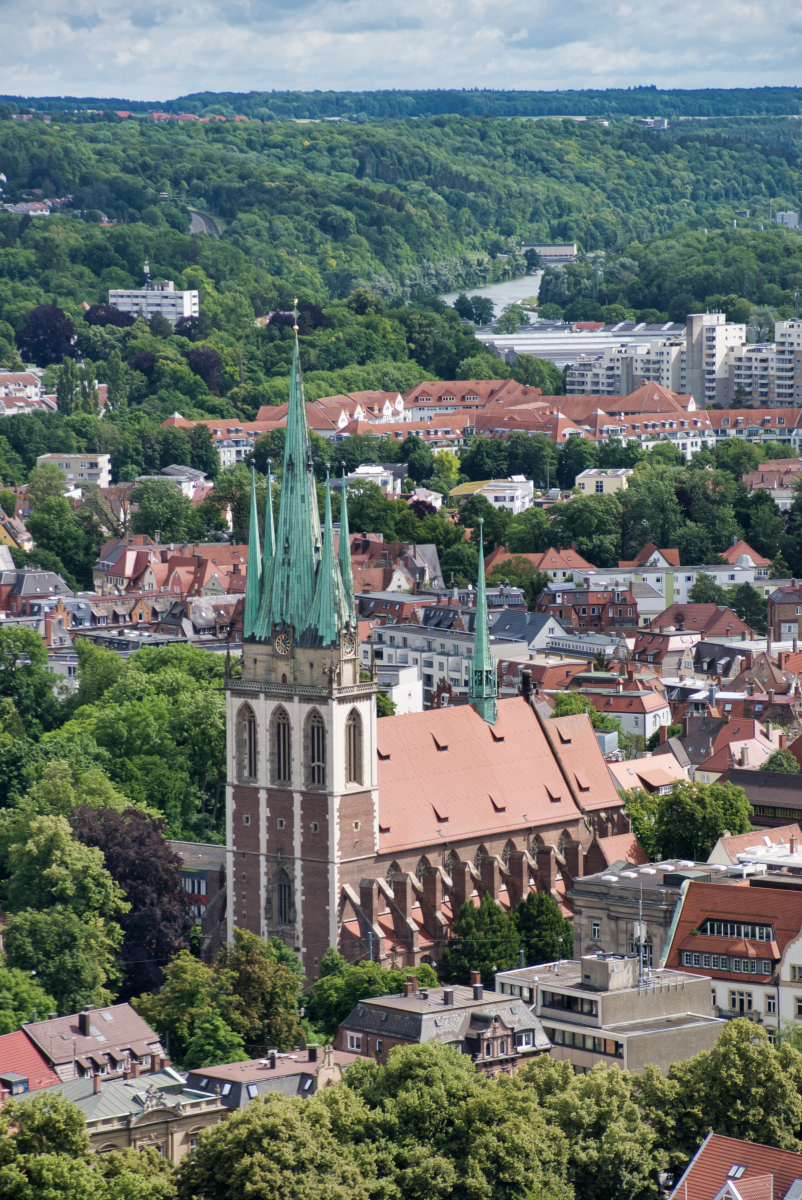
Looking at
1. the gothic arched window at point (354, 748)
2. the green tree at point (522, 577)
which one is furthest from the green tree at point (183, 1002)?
the green tree at point (522, 577)

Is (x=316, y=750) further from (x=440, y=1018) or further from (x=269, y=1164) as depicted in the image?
(x=269, y=1164)

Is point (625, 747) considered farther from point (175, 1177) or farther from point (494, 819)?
point (175, 1177)

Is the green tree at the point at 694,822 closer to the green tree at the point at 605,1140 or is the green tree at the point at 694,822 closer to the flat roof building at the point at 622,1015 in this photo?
the flat roof building at the point at 622,1015

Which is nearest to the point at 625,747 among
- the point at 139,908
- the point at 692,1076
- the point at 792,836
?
the point at 792,836

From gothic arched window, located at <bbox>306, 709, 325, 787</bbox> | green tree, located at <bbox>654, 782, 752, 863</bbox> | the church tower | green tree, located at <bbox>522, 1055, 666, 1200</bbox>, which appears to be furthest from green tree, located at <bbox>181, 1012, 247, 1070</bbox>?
green tree, located at <bbox>654, 782, 752, 863</bbox>

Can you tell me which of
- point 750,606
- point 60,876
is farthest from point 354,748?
point 750,606

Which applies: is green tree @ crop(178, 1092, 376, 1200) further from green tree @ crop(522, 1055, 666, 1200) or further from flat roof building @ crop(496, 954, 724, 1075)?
flat roof building @ crop(496, 954, 724, 1075)
